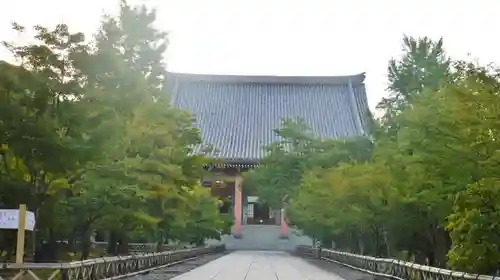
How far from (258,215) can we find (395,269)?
3457 centimetres

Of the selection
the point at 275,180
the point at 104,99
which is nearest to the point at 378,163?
the point at 104,99

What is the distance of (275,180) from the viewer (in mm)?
45969

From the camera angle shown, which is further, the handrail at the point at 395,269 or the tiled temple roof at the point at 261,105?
the tiled temple roof at the point at 261,105

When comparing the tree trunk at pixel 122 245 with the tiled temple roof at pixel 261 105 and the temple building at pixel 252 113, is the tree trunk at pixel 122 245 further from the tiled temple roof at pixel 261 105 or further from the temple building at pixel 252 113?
the tiled temple roof at pixel 261 105

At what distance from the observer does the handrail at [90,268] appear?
52.6ft

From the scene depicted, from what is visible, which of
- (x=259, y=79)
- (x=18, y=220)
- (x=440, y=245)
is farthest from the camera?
(x=259, y=79)

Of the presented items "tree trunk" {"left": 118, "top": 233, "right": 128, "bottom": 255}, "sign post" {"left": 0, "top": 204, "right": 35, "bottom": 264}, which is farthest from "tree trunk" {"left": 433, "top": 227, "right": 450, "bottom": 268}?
"sign post" {"left": 0, "top": 204, "right": 35, "bottom": 264}

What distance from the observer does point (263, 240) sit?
54.8 m

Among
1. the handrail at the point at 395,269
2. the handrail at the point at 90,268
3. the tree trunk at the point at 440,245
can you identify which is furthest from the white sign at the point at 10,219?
the tree trunk at the point at 440,245

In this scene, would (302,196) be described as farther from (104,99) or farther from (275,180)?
(104,99)

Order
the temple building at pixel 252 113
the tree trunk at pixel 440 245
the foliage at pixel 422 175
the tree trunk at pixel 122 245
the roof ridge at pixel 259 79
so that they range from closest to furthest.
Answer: the foliage at pixel 422 175 < the tree trunk at pixel 440 245 < the tree trunk at pixel 122 245 < the temple building at pixel 252 113 < the roof ridge at pixel 259 79

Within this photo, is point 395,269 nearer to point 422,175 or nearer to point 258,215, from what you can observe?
point 422,175

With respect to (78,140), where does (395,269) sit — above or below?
below

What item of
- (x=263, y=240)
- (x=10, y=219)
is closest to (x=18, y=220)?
(x=10, y=219)
